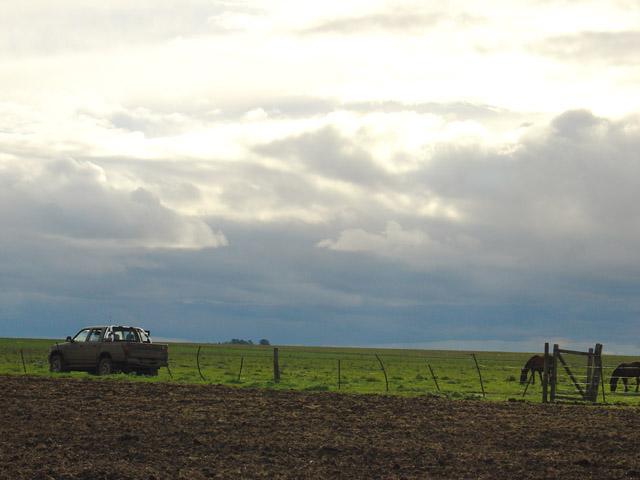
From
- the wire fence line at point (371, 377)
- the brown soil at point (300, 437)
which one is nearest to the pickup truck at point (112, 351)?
the wire fence line at point (371, 377)

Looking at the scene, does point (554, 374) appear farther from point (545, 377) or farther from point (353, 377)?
point (353, 377)

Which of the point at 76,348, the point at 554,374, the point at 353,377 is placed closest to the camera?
the point at 554,374

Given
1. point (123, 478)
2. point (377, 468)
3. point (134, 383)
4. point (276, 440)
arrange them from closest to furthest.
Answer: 1. point (123, 478)
2. point (377, 468)
3. point (276, 440)
4. point (134, 383)

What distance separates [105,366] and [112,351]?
783 mm

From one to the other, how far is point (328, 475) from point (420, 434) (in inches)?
208

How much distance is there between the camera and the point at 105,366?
3725cm

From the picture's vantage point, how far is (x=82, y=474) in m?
14.8

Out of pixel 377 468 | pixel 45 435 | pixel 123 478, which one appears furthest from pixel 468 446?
pixel 45 435

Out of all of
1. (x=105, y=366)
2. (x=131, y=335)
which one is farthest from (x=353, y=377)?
(x=105, y=366)

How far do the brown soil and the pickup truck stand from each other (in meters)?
8.85

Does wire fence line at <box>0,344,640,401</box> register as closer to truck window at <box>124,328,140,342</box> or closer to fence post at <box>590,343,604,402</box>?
Answer: fence post at <box>590,343,604,402</box>

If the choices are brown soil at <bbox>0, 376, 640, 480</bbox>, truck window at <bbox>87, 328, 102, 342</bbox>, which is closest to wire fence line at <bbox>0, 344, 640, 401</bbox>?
truck window at <bbox>87, 328, 102, 342</bbox>

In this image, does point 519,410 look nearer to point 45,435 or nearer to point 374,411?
point 374,411

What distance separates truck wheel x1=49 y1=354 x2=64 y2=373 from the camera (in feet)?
127
